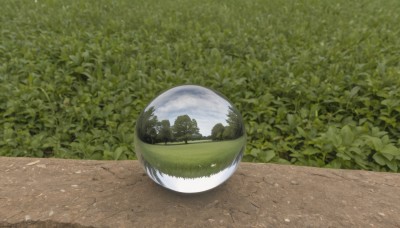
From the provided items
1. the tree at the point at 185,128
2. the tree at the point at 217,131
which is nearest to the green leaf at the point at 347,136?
the tree at the point at 217,131

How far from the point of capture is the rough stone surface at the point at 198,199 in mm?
1989

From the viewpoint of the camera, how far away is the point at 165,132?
1.89 metres

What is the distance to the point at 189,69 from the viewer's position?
4.62 m

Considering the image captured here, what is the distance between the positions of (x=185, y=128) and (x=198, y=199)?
19.2 inches

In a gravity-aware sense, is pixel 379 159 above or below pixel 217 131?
below

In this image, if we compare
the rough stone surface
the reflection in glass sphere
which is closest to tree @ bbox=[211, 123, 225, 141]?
the reflection in glass sphere

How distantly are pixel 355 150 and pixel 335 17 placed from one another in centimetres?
449

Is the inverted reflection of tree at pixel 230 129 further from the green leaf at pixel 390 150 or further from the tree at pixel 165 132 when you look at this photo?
the green leaf at pixel 390 150

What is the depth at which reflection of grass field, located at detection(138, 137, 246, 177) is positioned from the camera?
1883 mm

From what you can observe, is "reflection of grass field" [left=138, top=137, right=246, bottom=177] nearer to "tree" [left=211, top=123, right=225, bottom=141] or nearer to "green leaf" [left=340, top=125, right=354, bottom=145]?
"tree" [left=211, top=123, right=225, bottom=141]

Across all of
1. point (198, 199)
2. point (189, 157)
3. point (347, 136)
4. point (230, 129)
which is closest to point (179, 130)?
point (189, 157)

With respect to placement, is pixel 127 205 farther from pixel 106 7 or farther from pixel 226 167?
pixel 106 7

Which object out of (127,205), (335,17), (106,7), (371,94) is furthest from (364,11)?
(127,205)

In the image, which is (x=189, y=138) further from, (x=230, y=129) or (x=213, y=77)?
(x=213, y=77)
